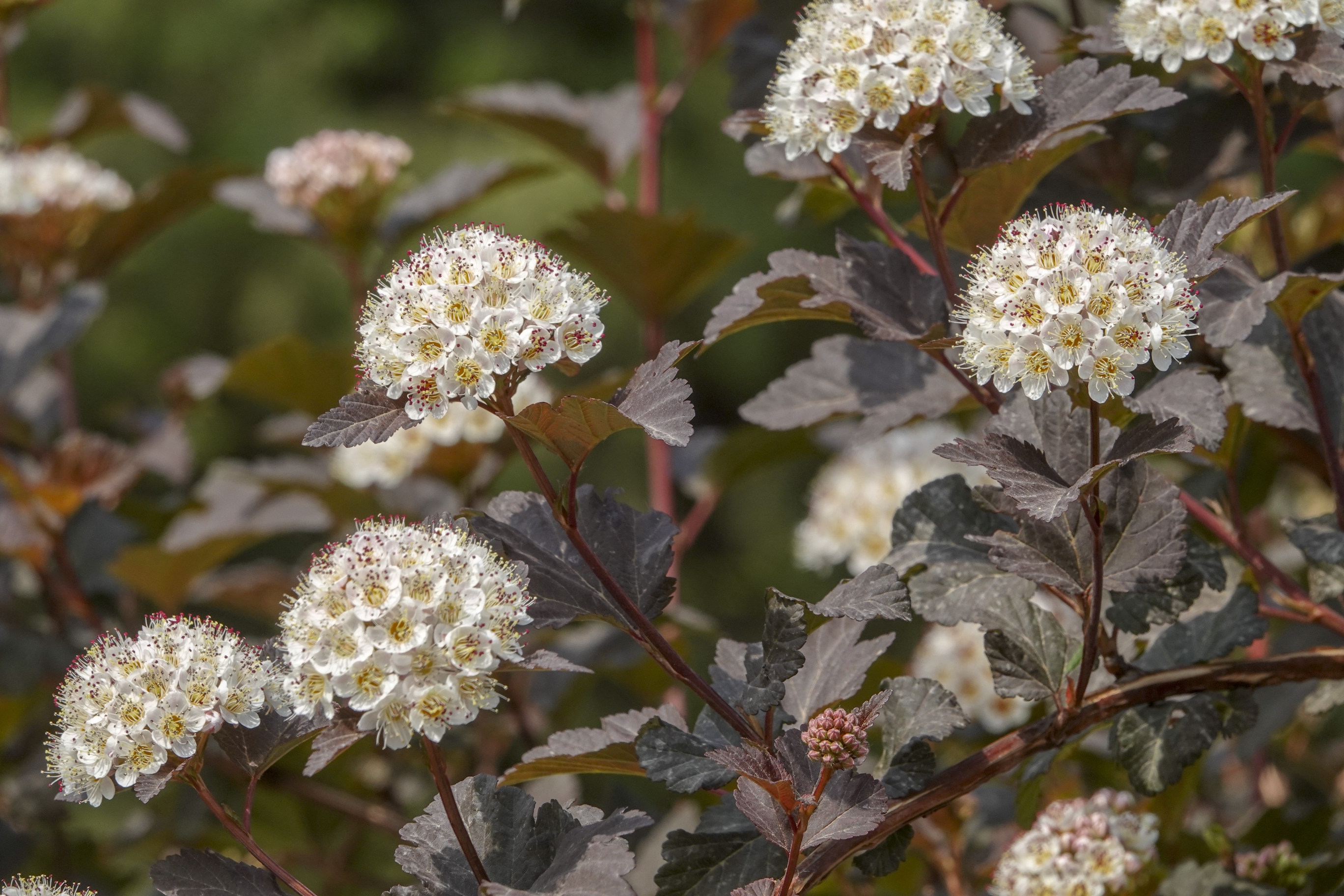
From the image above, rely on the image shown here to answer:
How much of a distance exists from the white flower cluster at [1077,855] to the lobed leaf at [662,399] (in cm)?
50

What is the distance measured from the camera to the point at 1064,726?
0.86m

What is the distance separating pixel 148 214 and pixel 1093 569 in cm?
145

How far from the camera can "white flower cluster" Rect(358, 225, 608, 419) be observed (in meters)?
0.79

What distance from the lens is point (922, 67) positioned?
899 mm

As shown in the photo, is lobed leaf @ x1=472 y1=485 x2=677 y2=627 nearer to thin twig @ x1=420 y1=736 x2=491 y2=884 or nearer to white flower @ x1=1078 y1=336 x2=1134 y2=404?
thin twig @ x1=420 y1=736 x2=491 y2=884

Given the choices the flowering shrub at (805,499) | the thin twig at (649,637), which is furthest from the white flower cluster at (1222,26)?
the thin twig at (649,637)

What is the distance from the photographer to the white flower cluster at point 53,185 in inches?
66.4

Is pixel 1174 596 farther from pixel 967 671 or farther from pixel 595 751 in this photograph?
pixel 967 671

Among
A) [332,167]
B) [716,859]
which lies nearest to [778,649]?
[716,859]

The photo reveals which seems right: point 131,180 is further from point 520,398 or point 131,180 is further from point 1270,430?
point 1270,430

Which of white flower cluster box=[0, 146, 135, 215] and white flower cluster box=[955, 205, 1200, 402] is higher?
white flower cluster box=[955, 205, 1200, 402]

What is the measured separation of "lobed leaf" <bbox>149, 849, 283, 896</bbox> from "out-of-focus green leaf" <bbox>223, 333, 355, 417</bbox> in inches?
36.3

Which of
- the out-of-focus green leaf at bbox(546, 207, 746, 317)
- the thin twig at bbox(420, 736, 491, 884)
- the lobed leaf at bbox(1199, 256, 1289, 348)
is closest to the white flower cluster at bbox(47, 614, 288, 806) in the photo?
the thin twig at bbox(420, 736, 491, 884)

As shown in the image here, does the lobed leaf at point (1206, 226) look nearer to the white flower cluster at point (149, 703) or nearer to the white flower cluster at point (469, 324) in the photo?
the white flower cluster at point (469, 324)
